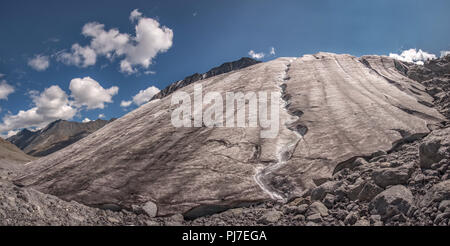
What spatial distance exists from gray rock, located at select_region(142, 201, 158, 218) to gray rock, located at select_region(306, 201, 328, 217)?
691 centimetres

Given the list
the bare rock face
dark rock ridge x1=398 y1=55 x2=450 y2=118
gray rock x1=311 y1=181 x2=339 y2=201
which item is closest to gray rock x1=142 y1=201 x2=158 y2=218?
the bare rock face

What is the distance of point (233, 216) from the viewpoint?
1189cm

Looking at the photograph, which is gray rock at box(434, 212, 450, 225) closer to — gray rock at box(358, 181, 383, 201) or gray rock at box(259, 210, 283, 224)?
gray rock at box(358, 181, 383, 201)

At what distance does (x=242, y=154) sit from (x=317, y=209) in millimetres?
6635

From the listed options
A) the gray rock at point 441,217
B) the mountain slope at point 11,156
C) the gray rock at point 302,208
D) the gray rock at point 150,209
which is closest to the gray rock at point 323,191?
the gray rock at point 302,208

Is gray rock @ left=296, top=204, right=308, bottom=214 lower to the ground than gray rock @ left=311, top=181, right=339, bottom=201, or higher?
lower

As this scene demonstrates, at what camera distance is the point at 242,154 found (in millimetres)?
16406

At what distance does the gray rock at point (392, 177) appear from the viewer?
10141 millimetres

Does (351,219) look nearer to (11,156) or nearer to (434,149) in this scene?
(434,149)

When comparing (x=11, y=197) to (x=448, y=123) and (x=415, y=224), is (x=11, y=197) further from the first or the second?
(x=448, y=123)

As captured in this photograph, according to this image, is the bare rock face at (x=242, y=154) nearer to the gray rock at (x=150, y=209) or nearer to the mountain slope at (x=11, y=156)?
the gray rock at (x=150, y=209)

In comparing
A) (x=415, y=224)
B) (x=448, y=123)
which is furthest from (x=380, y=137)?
(x=415, y=224)

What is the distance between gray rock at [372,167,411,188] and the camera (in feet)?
33.3

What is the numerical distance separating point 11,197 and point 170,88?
58.9 m
